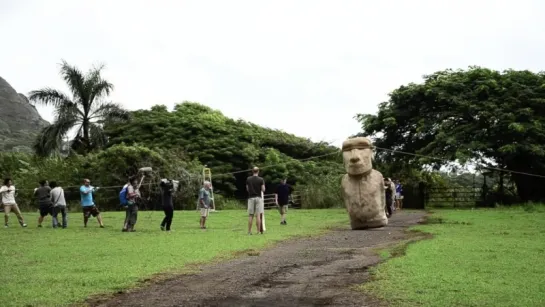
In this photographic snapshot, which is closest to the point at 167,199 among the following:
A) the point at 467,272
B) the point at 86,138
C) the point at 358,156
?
the point at 358,156

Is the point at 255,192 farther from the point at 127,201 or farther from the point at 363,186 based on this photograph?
the point at 127,201

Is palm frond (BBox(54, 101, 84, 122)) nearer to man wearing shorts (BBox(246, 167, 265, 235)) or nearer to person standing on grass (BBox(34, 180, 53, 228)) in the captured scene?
person standing on grass (BBox(34, 180, 53, 228))

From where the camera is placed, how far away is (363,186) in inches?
695

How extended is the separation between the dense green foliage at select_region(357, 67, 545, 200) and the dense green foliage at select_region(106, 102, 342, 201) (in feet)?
25.5

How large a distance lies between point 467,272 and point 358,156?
26.1ft

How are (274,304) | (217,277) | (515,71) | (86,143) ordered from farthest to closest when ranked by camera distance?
(86,143) → (515,71) → (217,277) → (274,304)

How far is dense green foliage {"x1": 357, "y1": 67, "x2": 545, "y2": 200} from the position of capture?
28.9 m

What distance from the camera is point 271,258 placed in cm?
1207

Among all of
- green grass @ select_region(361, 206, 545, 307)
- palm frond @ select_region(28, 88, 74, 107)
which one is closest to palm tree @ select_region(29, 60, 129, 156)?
palm frond @ select_region(28, 88, 74, 107)

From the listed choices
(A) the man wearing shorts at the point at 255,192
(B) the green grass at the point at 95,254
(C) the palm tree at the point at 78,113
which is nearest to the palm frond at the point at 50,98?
(C) the palm tree at the point at 78,113

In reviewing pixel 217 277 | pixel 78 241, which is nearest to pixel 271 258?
pixel 217 277

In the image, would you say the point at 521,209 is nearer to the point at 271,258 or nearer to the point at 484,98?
the point at 484,98

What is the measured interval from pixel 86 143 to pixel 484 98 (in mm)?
22624

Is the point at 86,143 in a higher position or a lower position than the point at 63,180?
higher
